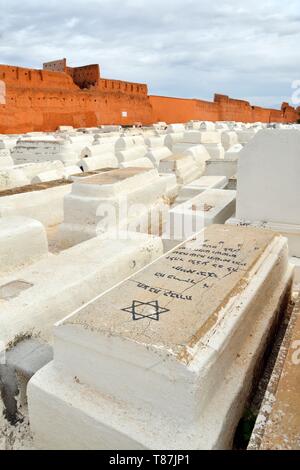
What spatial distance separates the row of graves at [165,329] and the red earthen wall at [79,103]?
17490 mm

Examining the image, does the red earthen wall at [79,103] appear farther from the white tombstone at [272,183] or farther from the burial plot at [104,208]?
the white tombstone at [272,183]

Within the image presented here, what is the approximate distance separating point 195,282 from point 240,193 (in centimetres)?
222

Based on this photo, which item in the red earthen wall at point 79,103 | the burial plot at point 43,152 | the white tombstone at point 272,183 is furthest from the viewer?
the red earthen wall at point 79,103

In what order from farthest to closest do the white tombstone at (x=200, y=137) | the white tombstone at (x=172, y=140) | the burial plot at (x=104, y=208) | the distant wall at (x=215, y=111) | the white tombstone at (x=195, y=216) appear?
the distant wall at (x=215, y=111) < the white tombstone at (x=172, y=140) < the white tombstone at (x=200, y=137) < the burial plot at (x=104, y=208) < the white tombstone at (x=195, y=216)

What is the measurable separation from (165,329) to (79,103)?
2279cm

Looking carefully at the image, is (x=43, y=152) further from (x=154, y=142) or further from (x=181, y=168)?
(x=154, y=142)

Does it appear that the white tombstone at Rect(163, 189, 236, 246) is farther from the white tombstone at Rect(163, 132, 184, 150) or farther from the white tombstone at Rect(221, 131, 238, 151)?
the white tombstone at Rect(221, 131, 238, 151)

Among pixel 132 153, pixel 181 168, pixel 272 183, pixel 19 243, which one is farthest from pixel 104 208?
pixel 132 153

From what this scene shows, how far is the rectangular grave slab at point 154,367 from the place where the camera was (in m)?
1.69

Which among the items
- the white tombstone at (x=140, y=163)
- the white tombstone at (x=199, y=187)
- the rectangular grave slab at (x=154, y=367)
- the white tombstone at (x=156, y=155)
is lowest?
the rectangular grave slab at (x=154, y=367)

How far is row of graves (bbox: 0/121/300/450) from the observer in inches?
67.4

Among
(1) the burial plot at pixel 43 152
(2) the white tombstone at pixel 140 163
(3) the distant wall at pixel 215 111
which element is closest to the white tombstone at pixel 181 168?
(2) the white tombstone at pixel 140 163

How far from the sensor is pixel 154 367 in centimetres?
172

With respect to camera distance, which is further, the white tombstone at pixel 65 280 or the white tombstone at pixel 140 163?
the white tombstone at pixel 140 163
